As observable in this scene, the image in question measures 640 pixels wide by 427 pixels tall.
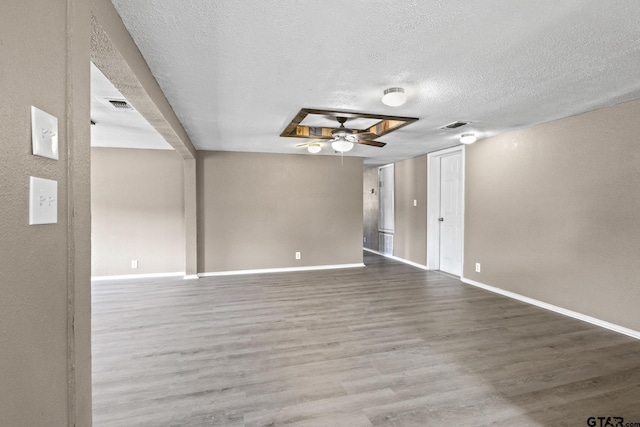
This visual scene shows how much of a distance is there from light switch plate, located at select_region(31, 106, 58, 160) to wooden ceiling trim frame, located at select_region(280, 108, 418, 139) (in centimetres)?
237

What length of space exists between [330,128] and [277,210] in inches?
86.2

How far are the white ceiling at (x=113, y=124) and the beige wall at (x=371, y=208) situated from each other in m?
4.81

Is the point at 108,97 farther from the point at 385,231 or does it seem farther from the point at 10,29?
the point at 385,231

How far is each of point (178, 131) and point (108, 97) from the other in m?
0.75

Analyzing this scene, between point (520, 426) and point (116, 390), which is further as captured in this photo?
point (116, 390)

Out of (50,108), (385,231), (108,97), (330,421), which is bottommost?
(330,421)

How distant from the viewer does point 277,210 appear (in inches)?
221

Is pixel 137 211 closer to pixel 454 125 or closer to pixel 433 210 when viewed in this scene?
pixel 454 125

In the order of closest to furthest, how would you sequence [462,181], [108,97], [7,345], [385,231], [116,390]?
[7,345] < [116,390] < [108,97] < [462,181] < [385,231]

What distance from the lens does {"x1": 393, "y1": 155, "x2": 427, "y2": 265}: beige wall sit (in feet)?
19.2

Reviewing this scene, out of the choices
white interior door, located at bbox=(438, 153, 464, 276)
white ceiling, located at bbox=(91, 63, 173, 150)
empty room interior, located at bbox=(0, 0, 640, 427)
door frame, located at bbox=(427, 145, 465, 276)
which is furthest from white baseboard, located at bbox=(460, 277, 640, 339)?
white ceiling, located at bbox=(91, 63, 173, 150)

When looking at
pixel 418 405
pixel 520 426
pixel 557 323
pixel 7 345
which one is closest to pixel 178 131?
pixel 7 345

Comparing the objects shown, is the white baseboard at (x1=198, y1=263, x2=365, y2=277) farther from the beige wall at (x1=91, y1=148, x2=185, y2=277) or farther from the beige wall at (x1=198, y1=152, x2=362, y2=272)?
the beige wall at (x1=91, y1=148, x2=185, y2=277)

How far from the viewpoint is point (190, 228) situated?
16.5 feet
